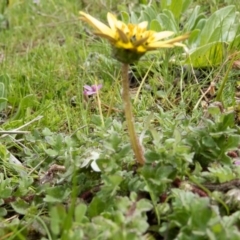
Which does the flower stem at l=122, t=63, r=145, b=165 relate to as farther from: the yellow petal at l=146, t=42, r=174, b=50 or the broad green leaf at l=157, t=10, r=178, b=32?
the broad green leaf at l=157, t=10, r=178, b=32

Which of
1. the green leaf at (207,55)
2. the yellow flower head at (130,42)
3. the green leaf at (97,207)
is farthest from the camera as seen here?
the green leaf at (207,55)

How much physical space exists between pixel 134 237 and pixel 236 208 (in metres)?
0.31

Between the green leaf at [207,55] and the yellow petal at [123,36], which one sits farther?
the green leaf at [207,55]

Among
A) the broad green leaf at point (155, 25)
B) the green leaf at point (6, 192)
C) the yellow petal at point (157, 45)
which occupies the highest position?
the yellow petal at point (157, 45)

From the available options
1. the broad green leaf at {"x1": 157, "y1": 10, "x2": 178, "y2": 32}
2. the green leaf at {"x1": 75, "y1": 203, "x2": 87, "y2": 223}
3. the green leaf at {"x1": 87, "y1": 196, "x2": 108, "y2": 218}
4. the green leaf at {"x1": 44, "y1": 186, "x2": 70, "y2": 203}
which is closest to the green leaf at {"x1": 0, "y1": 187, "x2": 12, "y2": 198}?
the green leaf at {"x1": 44, "y1": 186, "x2": 70, "y2": 203}

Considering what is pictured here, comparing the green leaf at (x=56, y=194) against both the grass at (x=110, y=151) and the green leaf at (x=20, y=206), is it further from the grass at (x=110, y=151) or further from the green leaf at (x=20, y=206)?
the green leaf at (x=20, y=206)

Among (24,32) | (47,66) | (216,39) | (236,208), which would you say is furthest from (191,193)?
(24,32)

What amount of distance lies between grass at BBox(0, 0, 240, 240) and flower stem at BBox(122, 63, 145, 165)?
25mm

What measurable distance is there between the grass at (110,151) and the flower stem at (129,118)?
0.08 ft

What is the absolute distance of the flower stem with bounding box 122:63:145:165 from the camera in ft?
4.33

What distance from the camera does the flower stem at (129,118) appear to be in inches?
52.0

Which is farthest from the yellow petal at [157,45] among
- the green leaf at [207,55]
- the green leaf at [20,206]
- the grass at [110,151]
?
the green leaf at [207,55]

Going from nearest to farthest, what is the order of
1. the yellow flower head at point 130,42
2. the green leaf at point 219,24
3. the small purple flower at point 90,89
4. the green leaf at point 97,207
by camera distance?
the yellow flower head at point 130,42 → the green leaf at point 97,207 → the small purple flower at point 90,89 → the green leaf at point 219,24

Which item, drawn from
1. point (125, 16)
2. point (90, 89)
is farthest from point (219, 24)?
point (90, 89)
